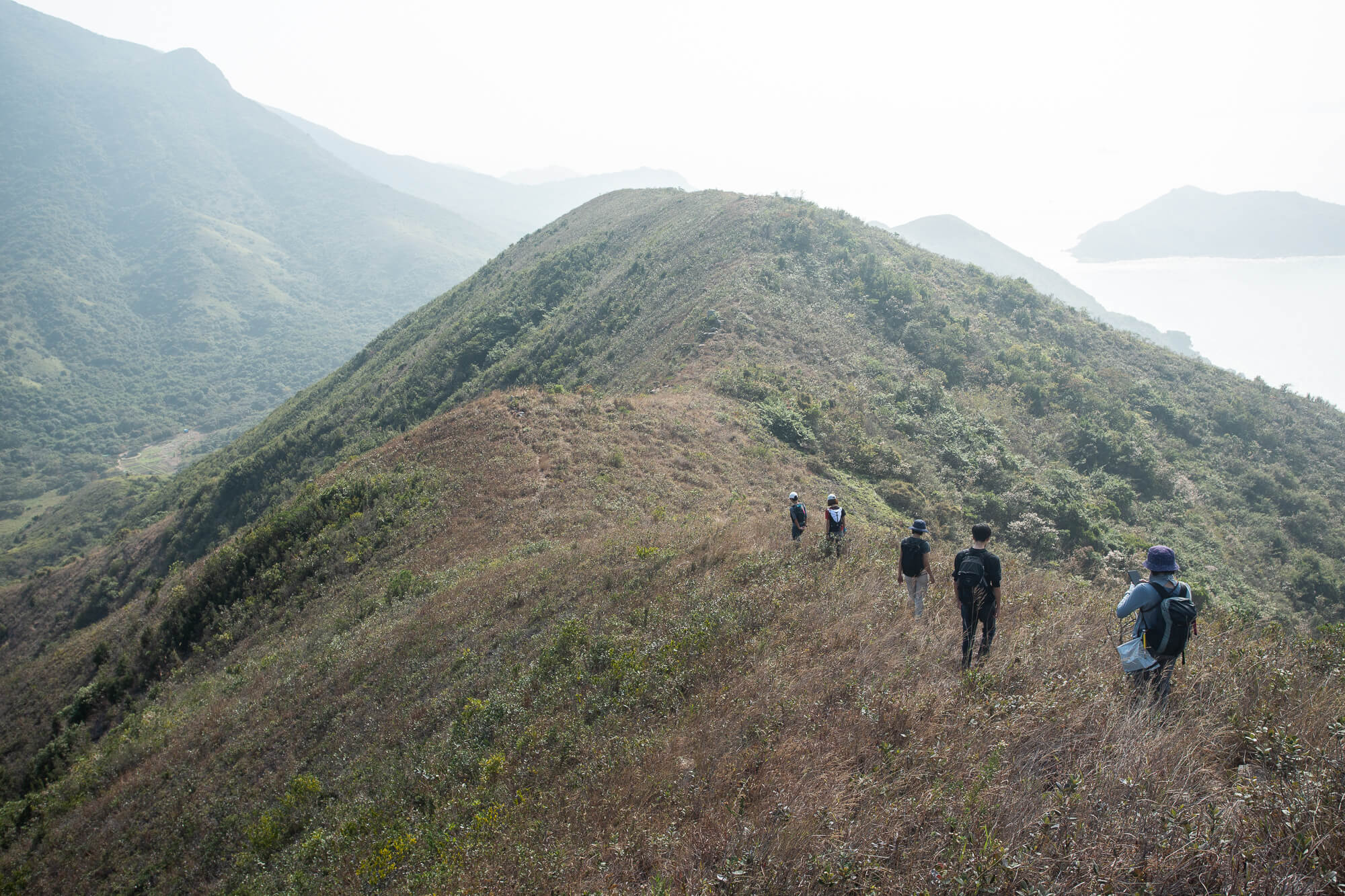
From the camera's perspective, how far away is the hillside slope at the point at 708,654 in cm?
Result: 392

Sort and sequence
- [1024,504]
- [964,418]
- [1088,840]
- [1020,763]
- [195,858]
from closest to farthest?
[1088,840] < [1020,763] < [195,858] < [1024,504] < [964,418]

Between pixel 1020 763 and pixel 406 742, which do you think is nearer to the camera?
pixel 1020 763

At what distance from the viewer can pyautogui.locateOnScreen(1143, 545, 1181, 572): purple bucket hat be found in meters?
4.88

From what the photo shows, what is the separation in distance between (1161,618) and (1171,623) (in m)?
0.07

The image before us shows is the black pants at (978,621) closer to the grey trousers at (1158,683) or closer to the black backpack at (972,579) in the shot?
the black backpack at (972,579)

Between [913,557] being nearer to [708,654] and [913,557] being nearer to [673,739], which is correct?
[708,654]

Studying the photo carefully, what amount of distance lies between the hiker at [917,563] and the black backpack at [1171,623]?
2.27 metres

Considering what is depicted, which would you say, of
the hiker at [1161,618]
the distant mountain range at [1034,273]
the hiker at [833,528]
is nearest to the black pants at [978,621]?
the hiker at [1161,618]

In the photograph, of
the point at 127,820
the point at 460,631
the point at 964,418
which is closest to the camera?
the point at 127,820

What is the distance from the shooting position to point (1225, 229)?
4729 inches

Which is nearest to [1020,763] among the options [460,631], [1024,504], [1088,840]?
[1088,840]

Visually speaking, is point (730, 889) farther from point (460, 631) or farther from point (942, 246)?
point (942, 246)

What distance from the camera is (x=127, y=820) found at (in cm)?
980

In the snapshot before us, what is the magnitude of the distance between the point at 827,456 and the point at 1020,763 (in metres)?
17.9
